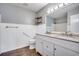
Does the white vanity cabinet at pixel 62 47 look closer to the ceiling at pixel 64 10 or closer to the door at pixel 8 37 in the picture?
the ceiling at pixel 64 10

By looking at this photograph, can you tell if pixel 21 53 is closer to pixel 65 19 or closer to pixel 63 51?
pixel 63 51

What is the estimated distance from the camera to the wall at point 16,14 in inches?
49.3

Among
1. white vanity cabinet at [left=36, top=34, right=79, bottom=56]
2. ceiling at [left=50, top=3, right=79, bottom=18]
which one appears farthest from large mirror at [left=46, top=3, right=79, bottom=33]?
white vanity cabinet at [left=36, top=34, right=79, bottom=56]

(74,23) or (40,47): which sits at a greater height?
(74,23)

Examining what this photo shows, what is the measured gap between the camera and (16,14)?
1.38 meters

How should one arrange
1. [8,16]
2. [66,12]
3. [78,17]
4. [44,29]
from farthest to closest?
[44,29]
[8,16]
[66,12]
[78,17]

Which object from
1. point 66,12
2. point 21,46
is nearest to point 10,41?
point 21,46

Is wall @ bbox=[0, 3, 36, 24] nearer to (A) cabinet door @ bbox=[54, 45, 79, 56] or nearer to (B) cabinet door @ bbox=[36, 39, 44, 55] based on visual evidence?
(B) cabinet door @ bbox=[36, 39, 44, 55]

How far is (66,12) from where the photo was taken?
1.23 metres

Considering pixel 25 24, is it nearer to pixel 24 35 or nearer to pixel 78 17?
pixel 24 35

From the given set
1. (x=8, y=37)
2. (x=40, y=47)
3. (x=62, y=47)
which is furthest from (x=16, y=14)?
(x=62, y=47)

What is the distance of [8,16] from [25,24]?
0.53 metres

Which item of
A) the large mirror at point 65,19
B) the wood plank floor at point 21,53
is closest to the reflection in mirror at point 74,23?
the large mirror at point 65,19

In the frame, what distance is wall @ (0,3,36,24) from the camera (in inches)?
49.3
